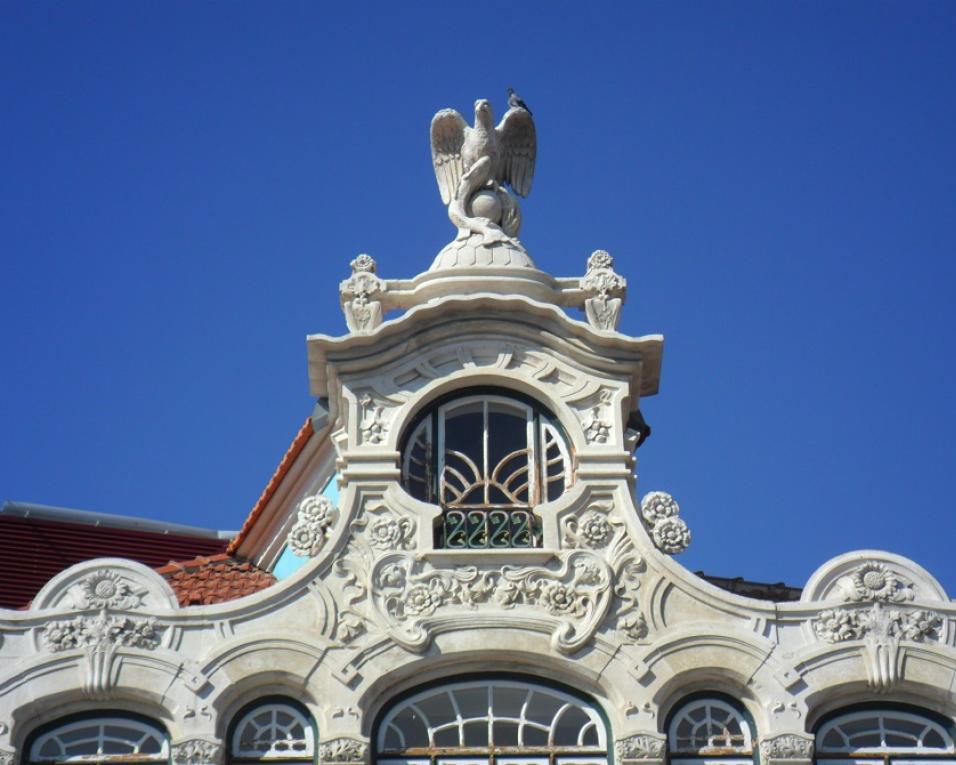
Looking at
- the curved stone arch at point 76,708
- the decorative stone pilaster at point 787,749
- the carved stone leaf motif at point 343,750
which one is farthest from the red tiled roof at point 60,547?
the decorative stone pilaster at point 787,749

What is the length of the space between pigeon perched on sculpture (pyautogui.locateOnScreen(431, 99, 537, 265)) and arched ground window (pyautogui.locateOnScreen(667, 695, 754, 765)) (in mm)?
4989

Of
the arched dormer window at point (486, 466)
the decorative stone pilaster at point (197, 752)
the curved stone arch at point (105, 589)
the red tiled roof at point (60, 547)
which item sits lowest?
the decorative stone pilaster at point (197, 752)

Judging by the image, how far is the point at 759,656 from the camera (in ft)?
74.6

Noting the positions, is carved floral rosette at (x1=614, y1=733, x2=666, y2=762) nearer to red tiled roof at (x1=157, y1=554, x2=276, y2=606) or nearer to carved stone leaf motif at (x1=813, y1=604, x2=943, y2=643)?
carved stone leaf motif at (x1=813, y1=604, x2=943, y2=643)

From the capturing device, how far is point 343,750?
2212cm

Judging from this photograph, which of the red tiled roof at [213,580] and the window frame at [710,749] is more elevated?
the red tiled roof at [213,580]

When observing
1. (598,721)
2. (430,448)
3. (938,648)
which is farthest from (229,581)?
(938,648)

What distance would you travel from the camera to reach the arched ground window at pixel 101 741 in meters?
22.4

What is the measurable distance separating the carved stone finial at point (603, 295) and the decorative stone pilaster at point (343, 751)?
15.3 feet

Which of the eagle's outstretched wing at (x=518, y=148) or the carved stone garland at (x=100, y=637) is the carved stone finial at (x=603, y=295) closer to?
the eagle's outstretched wing at (x=518, y=148)

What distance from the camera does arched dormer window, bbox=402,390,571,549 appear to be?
2334cm

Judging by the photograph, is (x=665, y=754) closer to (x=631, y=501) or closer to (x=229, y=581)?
(x=631, y=501)

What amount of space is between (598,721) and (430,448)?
3104 millimetres

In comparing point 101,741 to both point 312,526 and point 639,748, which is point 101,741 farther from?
point 639,748
